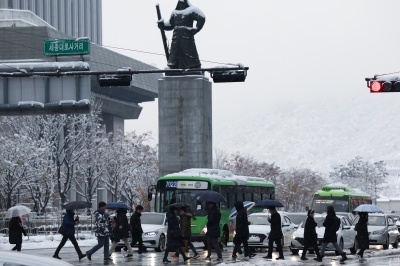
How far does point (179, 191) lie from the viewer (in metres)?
34.6

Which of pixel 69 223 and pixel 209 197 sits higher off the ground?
pixel 209 197

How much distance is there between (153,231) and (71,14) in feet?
364

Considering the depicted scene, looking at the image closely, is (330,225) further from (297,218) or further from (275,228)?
(297,218)

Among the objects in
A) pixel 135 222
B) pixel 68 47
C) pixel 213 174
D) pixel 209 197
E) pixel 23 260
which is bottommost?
pixel 135 222

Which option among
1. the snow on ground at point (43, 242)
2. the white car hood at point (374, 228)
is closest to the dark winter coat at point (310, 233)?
the white car hood at point (374, 228)

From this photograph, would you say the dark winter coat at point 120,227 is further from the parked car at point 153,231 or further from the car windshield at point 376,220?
the car windshield at point 376,220

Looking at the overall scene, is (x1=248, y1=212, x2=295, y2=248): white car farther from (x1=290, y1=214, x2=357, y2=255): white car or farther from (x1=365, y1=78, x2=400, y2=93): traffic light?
(x1=365, y1=78, x2=400, y2=93): traffic light

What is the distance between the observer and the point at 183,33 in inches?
2238

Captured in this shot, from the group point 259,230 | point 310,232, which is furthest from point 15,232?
point 259,230

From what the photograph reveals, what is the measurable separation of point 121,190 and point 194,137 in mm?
25044

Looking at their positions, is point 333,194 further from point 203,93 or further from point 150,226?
point 150,226

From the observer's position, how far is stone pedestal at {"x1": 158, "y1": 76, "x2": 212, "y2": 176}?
56406 mm

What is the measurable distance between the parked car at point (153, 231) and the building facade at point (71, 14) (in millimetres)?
86703

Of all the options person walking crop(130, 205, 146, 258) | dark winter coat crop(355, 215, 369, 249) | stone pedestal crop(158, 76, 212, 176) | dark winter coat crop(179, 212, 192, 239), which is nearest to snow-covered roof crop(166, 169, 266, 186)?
person walking crop(130, 205, 146, 258)
